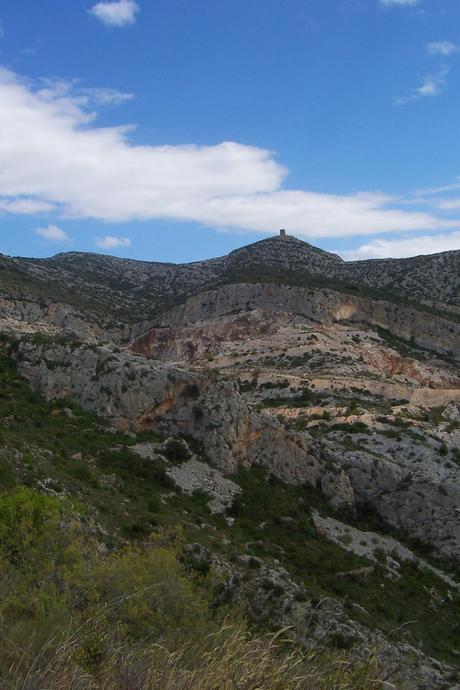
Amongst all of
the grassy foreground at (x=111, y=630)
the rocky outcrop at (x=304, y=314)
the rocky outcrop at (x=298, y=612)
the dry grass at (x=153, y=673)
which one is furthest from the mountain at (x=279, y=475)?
the rocky outcrop at (x=304, y=314)

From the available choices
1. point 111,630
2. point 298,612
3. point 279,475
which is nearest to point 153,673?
point 111,630

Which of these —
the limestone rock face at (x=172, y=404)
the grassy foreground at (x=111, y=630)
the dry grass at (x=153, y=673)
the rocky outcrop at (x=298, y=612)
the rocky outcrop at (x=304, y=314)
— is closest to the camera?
the dry grass at (x=153, y=673)

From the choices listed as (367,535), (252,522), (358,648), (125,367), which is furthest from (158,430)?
(358,648)

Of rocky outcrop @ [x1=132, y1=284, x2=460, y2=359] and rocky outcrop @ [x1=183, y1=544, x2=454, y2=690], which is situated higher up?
rocky outcrop @ [x1=132, y1=284, x2=460, y2=359]

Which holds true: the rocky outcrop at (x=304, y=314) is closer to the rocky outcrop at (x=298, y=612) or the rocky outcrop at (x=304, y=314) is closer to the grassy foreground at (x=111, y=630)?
the rocky outcrop at (x=298, y=612)

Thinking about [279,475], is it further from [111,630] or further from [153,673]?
[153,673]

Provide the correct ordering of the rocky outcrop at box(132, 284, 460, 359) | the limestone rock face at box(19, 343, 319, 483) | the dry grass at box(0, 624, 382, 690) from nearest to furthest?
the dry grass at box(0, 624, 382, 690) → the limestone rock face at box(19, 343, 319, 483) → the rocky outcrop at box(132, 284, 460, 359)

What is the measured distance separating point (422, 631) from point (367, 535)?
8.40m

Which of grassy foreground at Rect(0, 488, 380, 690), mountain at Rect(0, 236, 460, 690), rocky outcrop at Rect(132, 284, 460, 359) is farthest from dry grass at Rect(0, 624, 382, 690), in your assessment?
rocky outcrop at Rect(132, 284, 460, 359)

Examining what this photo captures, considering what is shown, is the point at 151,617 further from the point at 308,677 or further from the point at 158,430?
the point at 158,430

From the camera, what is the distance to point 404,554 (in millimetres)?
29828

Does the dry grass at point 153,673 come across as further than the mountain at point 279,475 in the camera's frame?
No

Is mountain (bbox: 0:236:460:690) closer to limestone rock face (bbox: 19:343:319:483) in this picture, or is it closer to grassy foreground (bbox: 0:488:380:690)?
limestone rock face (bbox: 19:343:319:483)

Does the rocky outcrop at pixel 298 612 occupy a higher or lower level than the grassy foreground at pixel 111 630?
lower
